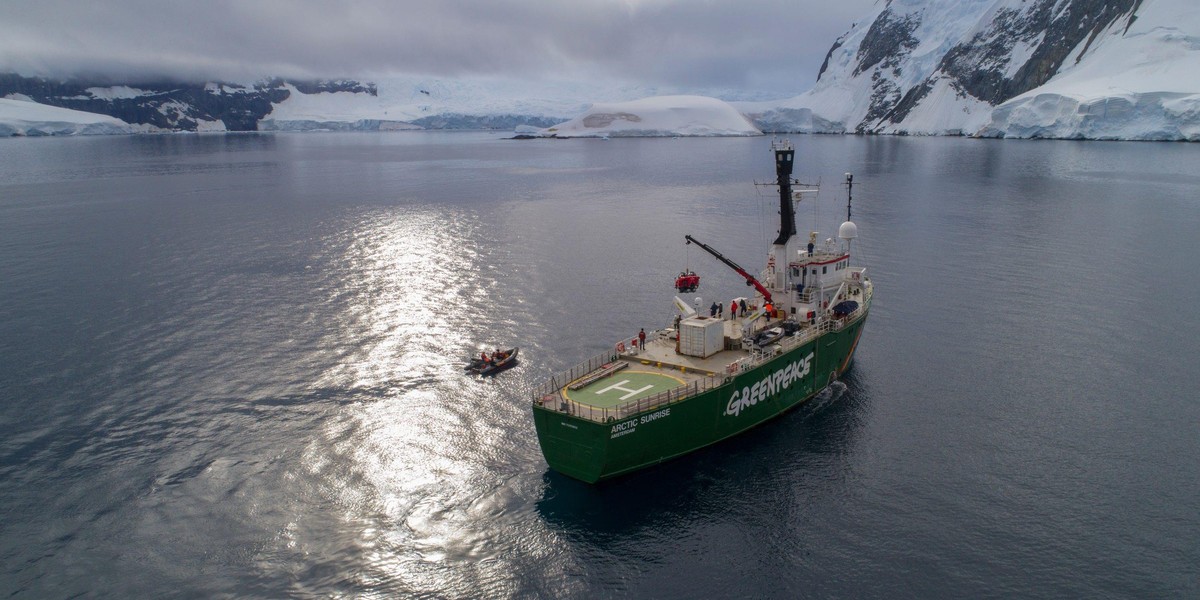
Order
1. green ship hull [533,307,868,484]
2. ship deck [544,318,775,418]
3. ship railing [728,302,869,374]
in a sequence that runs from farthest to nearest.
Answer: ship railing [728,302,869,374] < ship deck [544,318,775,418] < green ship hull [533,307,868,484]

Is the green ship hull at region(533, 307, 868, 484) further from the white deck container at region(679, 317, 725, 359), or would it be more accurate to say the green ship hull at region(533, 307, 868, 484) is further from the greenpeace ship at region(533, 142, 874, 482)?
the white deck container at region(679, 317, 725, 359)

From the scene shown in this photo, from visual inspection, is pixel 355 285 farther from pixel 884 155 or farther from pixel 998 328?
pixel 884 155

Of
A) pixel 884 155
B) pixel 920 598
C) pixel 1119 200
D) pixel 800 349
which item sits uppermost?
pixel 884 155

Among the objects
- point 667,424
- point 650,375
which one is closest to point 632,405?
point 667,424

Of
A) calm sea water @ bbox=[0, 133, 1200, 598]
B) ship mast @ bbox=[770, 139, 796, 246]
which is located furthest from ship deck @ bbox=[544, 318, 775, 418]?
ship mast @ bbox=[770, 139, 796, 246]

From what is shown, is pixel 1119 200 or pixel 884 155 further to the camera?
pixel 884 155

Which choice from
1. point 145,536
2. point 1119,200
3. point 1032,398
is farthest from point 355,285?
point 1119,200
